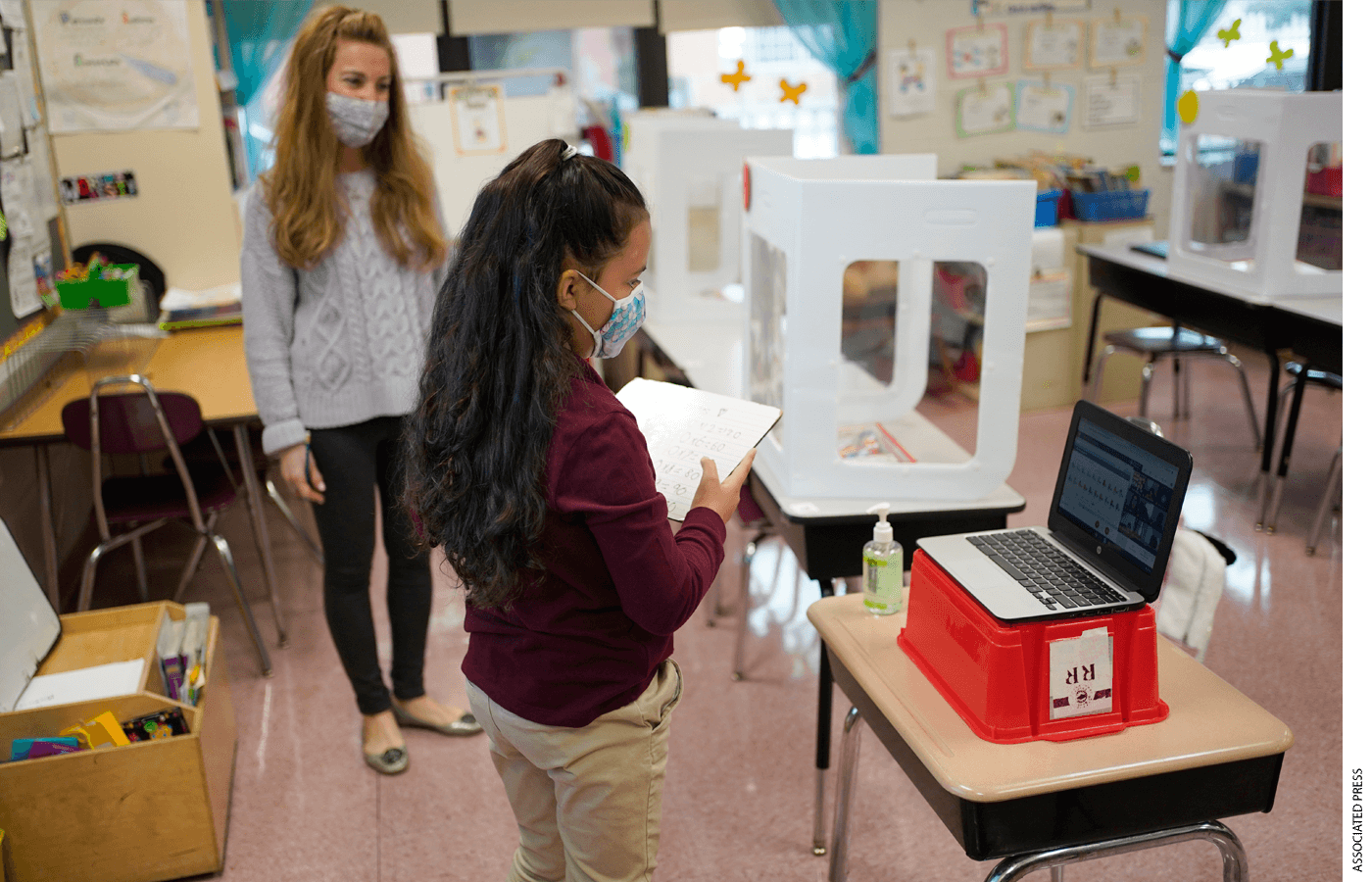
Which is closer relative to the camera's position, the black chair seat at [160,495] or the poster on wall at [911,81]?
the black chair seat at [160,495]

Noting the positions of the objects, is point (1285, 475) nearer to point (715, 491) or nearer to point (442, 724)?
point (442, 724)

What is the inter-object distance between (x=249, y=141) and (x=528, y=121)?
1.11 metres

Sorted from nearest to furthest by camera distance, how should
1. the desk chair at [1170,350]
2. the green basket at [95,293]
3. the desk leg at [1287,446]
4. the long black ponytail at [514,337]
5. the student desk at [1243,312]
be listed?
1. the long black ponytail at [514,337]
2. the green basket at [95,293]
3. the student desk at [1243,312]
4. the desk leg at [1287,446]
5. the desk chair at [1170,350]

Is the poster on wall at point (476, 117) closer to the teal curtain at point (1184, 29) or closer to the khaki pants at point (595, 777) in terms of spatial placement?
the teal curtain at point (1184, 29)

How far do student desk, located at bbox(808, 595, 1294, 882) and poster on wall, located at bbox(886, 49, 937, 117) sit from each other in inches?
150

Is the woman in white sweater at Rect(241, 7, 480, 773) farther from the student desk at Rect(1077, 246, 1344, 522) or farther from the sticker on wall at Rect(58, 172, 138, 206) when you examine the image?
the student desk at Rect(1077, 246, 1344, 522)

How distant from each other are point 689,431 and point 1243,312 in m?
2.69

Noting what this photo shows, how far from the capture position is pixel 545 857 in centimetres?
139

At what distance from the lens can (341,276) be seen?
6.49 feet

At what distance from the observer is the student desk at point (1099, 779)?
48.1 inches

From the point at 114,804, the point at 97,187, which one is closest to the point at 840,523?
the point at 114,804

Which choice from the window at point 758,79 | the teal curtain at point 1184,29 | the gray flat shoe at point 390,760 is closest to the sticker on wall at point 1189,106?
the teal curtain at point 1184,29

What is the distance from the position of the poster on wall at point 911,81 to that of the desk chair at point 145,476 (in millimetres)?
3196

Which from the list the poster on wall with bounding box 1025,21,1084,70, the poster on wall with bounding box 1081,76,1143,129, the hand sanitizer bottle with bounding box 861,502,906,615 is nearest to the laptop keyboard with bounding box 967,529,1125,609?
the hand sanitizer bottle with bounding box 861,502,906,615
